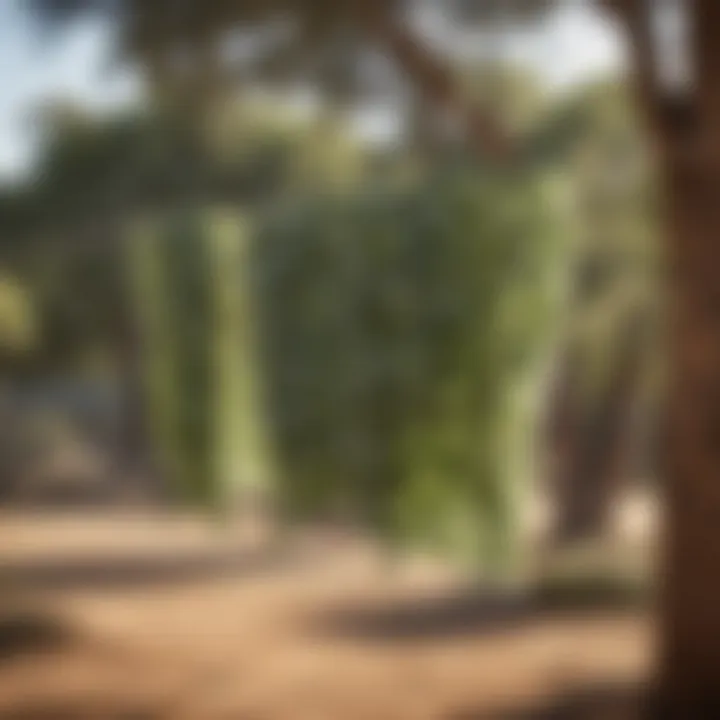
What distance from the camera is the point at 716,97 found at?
1203mm

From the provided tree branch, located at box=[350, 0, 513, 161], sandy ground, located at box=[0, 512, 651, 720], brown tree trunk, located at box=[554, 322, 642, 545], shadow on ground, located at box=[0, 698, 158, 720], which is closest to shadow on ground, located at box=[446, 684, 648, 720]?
sandy ground, located at box=[0, 512, 651, 720]

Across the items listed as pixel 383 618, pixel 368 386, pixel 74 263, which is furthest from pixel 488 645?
pixel 74 263

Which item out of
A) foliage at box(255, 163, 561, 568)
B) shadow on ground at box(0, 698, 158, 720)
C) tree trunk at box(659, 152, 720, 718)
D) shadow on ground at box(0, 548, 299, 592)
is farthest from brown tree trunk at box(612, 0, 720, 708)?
shadow on ground at box(0, 698, 158, 720)

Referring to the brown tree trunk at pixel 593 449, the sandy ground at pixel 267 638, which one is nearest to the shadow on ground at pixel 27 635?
the sandy ground at pixel 267 638

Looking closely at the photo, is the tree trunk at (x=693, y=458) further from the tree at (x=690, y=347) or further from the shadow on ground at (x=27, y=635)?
the shadow on ground at (x=27, y=635)

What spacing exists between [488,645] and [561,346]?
0.31 metres

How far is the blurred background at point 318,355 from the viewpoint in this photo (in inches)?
44.0

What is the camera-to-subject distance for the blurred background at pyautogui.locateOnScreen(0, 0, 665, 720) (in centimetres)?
112

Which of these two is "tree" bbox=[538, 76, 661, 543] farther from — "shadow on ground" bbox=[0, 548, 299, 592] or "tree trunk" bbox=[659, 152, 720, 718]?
"shadow on ground" bbox=[0, 548, 299, 592]

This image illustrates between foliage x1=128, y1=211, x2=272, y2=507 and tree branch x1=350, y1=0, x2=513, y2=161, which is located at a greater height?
tree branch x1=350, y1=0, x2=513, y2=161

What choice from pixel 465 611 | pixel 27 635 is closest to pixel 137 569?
pixel 27 635

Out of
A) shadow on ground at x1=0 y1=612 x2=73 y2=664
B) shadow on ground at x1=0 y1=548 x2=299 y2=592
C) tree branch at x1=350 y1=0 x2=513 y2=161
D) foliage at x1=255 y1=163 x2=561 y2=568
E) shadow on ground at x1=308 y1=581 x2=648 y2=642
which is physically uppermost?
tree branch at x1=350 y1=0 x2=513 y2=161

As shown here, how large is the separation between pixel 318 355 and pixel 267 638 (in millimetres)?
281

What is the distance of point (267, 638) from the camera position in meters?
1.16
